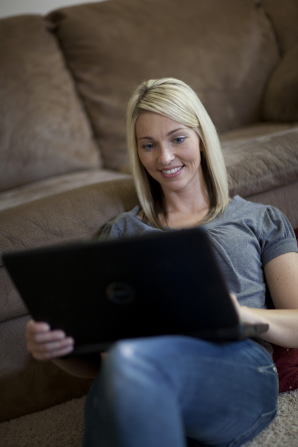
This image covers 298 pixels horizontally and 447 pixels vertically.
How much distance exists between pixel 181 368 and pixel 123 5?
1.78 metres

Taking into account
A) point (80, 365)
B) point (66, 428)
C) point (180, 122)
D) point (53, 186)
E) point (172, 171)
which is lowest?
point (66, 428)

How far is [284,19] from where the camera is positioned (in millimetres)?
1966

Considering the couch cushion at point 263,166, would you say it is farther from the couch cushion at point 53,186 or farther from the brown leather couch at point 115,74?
the couch cushion at point 53,186

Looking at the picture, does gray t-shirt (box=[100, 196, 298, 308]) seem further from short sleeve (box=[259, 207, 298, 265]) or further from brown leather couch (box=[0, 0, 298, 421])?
brown leather couch (box=[0, 0, 298, 421])

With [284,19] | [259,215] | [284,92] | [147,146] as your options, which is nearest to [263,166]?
[259,215]

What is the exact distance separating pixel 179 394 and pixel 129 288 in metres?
0.16

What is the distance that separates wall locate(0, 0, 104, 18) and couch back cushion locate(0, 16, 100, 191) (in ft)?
1.08

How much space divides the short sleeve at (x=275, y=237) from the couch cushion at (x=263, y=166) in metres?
0.19

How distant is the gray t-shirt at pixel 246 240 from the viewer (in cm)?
92

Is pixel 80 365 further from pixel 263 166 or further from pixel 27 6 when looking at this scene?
pixel 27 6

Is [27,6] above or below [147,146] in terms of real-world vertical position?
above

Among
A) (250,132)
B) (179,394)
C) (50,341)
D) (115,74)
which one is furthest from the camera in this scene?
(115,74)

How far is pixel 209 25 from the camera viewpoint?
1923 millimetres

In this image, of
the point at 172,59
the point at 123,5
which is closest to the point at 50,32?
the point at 123,5
